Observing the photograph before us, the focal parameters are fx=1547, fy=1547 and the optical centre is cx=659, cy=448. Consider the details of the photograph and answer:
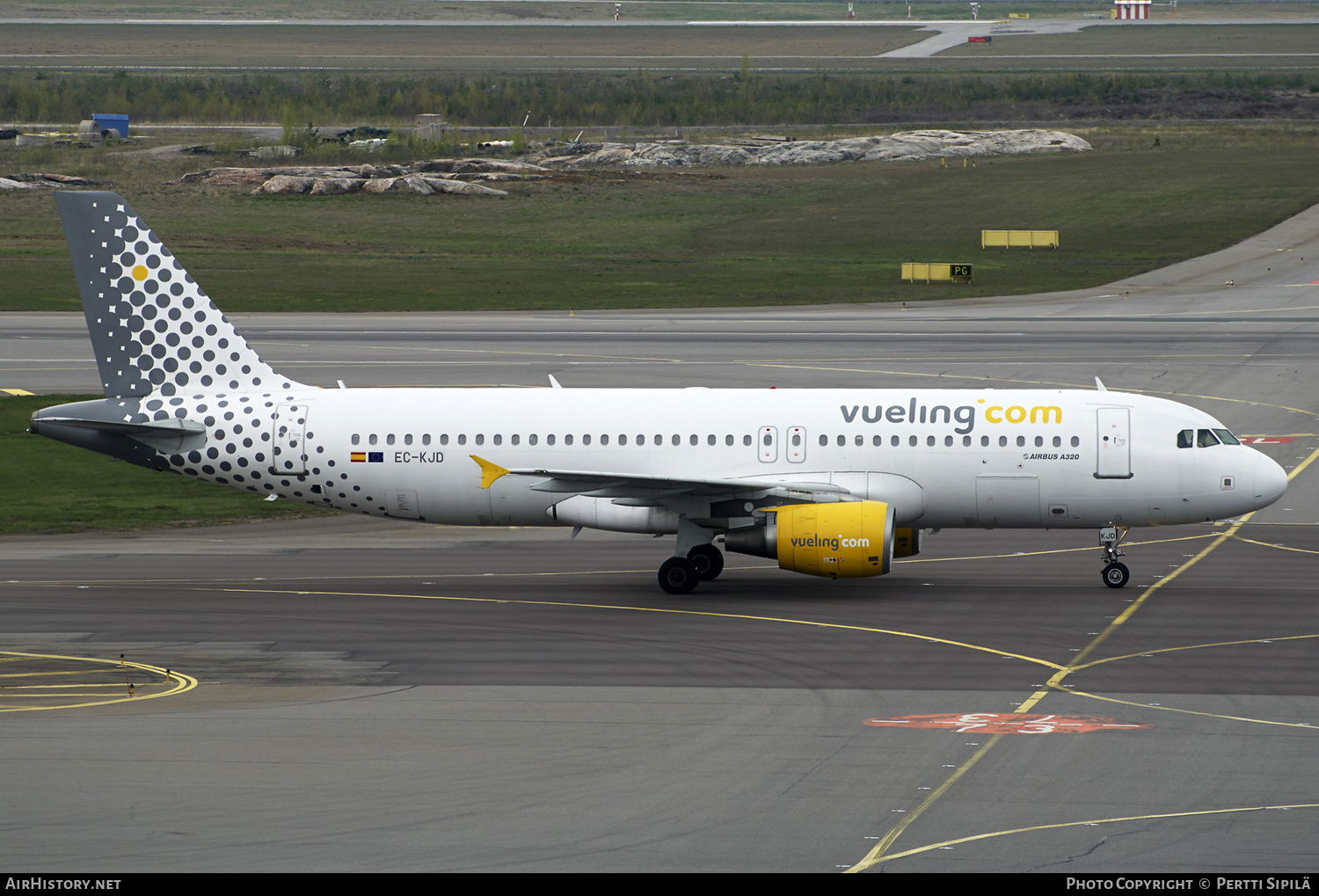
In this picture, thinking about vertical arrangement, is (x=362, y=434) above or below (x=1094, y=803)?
above

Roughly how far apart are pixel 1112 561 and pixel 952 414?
16.9ft

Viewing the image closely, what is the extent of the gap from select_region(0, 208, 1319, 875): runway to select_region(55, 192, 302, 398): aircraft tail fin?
16.2 feet

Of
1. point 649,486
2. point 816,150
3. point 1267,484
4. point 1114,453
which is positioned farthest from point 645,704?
point 816,150

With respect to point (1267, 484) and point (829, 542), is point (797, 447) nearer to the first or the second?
point (829, 542)

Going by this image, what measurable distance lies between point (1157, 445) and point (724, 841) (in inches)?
807

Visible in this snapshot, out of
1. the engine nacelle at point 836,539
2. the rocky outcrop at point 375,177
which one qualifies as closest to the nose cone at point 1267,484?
the engine nacelle at point 836,539

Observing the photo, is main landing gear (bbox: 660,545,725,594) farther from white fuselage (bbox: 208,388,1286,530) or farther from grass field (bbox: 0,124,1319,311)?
grass field (bbox: 0,124,1319,311)

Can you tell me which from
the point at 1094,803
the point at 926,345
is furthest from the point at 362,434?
the point at 926,345

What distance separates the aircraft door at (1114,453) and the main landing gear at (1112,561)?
1516 mm

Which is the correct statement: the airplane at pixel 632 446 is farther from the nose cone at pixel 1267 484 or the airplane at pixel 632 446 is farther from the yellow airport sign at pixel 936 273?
the yellow airport sign at pixel 936 273

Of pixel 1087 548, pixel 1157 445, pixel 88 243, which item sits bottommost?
pixel 1087 548

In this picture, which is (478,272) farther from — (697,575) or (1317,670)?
(1317,670)

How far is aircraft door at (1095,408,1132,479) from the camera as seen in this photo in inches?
1431
